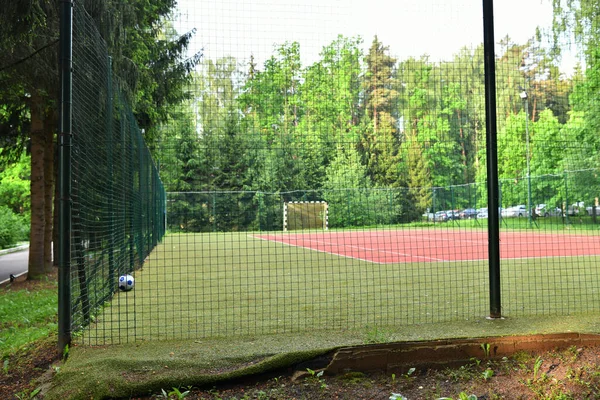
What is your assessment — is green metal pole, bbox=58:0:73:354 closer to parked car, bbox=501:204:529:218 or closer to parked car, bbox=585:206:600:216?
parked car, bbox=585:206:600:216

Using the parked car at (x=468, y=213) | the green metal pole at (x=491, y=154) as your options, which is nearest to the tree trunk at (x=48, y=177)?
the green metal pole at (x=491, y=154)

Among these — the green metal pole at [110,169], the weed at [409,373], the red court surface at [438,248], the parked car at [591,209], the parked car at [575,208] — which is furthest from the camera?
the parked car at [575,208]

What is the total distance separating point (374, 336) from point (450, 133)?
2260mm

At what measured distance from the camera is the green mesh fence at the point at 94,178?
371 cm

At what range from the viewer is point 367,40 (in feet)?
14.5

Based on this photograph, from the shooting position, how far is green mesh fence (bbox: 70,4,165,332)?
3714 millimetres

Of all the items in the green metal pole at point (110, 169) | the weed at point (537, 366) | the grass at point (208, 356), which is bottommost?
the weed at point (537, 366)

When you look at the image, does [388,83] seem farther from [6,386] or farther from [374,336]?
[6,386]

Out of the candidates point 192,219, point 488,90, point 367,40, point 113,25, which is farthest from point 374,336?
point 192,219

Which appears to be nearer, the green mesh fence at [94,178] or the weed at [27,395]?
A: the weed at [27,395]

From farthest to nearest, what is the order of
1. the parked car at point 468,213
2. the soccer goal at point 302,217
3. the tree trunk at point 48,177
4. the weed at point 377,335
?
the parked car at point 468,213 < the soccer goal at point 302,217 < the tree trunk at point 48,177 < the weed at point 377,335

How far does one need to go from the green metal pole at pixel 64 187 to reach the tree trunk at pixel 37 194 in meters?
6.22

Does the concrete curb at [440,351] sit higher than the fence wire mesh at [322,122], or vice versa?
the fence wire mesh at [322,122]

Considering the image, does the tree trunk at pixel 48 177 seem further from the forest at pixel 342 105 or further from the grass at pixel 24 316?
the forest at pixel 342 105
